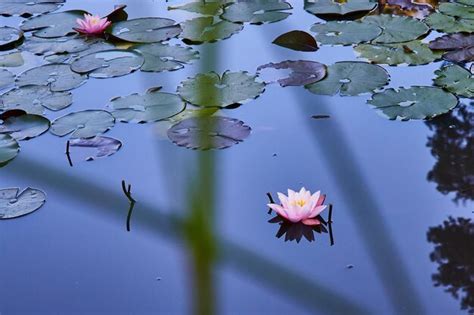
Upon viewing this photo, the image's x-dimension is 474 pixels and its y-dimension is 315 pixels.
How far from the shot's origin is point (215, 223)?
5.00 ft

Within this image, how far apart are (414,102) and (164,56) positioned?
806 millimetres

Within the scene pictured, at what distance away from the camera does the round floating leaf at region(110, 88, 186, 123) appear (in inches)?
77.9

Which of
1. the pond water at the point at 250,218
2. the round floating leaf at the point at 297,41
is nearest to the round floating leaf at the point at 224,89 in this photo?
the pond water at the point at 250,218

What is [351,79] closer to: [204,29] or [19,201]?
[204,29]

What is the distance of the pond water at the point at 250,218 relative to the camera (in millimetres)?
1336

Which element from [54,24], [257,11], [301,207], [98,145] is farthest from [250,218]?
[54,24]

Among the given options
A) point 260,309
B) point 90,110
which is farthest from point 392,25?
point 260,309

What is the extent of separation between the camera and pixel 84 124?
6.40 ft

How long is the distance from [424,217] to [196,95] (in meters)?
0.79

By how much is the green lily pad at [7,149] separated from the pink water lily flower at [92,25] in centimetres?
69

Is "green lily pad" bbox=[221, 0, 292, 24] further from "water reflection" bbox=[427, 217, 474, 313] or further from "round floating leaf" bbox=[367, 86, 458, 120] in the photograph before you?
"water reflection" bbox=[427, 217, 474, 313]

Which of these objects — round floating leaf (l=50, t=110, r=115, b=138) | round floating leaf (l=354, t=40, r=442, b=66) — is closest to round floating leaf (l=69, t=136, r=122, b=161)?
round floating leaf (l=50, t=110, r=115, b=138)

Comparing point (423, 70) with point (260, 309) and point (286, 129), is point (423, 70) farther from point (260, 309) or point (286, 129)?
point (260, 309)

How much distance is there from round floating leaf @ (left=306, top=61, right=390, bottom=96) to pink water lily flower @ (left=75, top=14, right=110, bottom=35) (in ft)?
2.63
